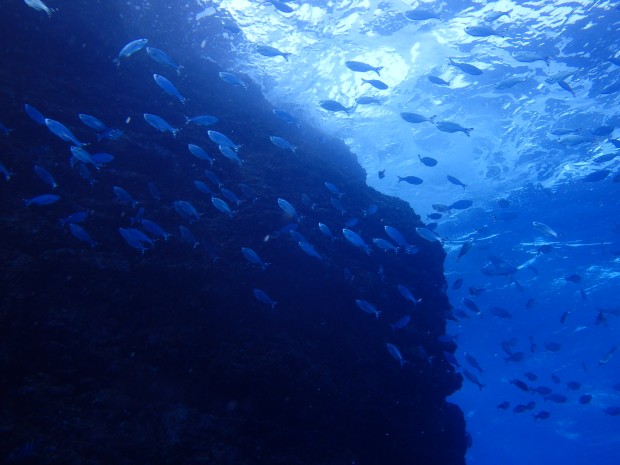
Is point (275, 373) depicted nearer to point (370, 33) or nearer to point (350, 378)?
point (350, 378)

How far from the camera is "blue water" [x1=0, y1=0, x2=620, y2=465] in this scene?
9.24 m

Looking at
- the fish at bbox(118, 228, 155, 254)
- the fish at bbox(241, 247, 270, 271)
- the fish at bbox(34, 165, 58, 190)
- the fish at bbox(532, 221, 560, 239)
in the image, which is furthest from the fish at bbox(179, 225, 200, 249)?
the fish at bbox(532, 221, 560, 239)

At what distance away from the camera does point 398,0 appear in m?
13.1

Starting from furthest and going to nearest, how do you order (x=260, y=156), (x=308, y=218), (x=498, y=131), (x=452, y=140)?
(x=452, y=140) < (x=498, y=131) < (x=260, y=156) < (x=308, y=218)

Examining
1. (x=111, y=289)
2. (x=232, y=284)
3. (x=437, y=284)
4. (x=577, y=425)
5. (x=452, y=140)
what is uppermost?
(x=577, y=425)

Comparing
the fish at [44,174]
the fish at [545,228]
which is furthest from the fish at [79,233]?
the fish at [545,228]

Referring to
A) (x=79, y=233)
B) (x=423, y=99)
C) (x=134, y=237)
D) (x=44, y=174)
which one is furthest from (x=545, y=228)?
(x=44, y=174)

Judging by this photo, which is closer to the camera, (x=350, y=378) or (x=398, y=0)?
(x=350, y=378)

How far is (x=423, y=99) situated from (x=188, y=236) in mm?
13877

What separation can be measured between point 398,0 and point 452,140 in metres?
8.26

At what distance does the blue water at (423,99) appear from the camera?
924 cm

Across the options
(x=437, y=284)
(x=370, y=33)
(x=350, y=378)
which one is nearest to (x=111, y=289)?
(x=350, y=378)

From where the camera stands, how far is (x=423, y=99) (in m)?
16.9

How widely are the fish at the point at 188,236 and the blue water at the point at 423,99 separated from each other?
361 mm
